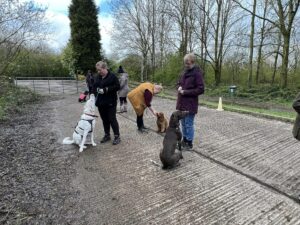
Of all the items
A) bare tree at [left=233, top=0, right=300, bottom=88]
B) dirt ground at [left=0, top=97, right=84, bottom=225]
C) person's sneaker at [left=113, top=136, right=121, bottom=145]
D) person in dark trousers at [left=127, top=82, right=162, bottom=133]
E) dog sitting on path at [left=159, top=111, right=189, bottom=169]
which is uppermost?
bare tree at [left=233, top=0, right=300, bottom=88]

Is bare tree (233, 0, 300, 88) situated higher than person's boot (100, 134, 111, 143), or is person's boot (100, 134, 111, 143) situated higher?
bare tree (233, 0, 300, 88)

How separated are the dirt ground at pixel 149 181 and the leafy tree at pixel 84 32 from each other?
24.8 meters

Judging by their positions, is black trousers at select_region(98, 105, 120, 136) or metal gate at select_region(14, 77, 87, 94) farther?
metal gate at select_region(14, 77, 87, 94)

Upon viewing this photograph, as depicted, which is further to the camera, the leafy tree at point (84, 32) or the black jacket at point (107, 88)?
the leafy tree at point (84, 32)

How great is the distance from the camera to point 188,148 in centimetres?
612

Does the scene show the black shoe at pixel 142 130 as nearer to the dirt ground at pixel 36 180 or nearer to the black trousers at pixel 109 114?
the black trousers at pixel 109 114

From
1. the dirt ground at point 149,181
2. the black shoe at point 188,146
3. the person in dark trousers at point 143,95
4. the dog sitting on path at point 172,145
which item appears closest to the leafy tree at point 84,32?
the dirt ground at point 149,181

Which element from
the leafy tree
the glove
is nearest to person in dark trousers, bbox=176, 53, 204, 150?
the glove

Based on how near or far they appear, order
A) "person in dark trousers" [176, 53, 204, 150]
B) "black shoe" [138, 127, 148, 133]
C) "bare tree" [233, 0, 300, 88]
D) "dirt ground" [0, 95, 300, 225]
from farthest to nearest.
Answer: "bare tree" [233, 0, 300, 88] < "black shoe" [138, 127, 148, 133] < "person in dark trousers" [176, 53, 204, 150] < "dirt ground" [0, 95, 300, 225]

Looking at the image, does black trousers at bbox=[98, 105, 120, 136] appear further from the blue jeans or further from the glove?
the blue jeans

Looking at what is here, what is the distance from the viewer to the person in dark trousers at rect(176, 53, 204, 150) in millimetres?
5510

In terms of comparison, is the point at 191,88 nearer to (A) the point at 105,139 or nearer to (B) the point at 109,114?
(B) the point at 109,114

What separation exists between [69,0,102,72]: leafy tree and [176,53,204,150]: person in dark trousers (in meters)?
27.2

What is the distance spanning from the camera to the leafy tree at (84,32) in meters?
30.7
